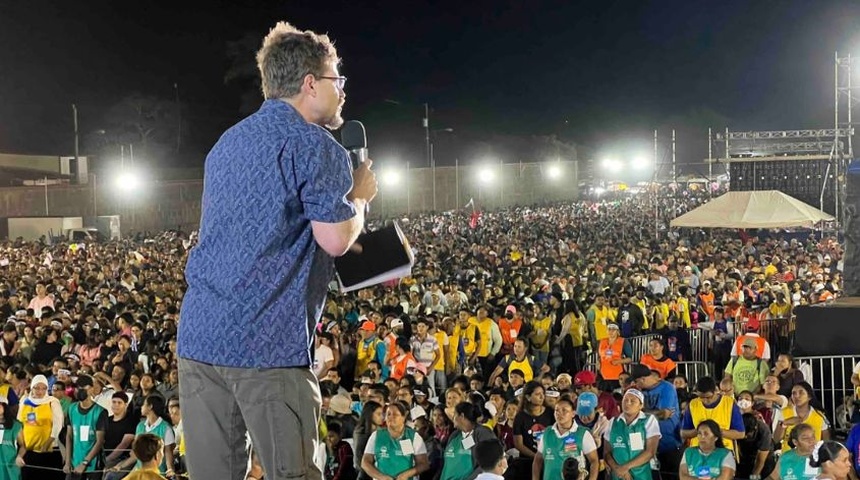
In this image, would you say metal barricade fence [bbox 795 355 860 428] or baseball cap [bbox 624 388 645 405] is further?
metal barricade fence [bbox 795 355 860 428]

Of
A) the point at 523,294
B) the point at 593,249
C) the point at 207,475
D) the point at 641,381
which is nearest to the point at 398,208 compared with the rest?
the point at 593,249

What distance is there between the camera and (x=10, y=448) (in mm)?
8586

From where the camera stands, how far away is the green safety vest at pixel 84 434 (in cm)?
855

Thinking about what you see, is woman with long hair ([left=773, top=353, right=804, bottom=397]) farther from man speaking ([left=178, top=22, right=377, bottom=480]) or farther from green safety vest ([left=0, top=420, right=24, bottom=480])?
man speaking ([left=178, top=22, right=377, bottom=480])

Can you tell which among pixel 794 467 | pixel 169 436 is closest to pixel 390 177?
pixel 169 436

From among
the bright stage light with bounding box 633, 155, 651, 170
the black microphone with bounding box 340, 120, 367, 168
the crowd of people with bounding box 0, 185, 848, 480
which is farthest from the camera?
the bright stage light with bounding box 633, 155, 651, 170

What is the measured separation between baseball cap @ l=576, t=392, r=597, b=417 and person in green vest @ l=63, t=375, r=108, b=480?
3.63 meters

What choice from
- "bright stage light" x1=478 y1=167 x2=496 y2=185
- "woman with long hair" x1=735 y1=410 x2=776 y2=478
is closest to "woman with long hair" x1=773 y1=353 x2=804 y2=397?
"woman with long hair" x1=735 y1=410 x2=776 y2=478

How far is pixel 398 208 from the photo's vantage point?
36.3m

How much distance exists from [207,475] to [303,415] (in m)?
0.22

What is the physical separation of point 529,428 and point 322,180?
629 centimetres

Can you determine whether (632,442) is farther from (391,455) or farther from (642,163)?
(642,163)

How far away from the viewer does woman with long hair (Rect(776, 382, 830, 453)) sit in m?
7.52

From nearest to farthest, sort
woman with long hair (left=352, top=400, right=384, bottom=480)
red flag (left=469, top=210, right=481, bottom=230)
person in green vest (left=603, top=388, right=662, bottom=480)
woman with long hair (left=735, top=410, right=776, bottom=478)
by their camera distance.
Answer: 1. person in green vest (left=603, top=388, right=662, bottom=480)
2. woman with long hair (left=735, top=410, right=776, bottom=478)
3. woman with long hair (left=352, top=400, right=384, bottom=480)
4. red flag (left=469, top=210, right=481, bottom=230)
